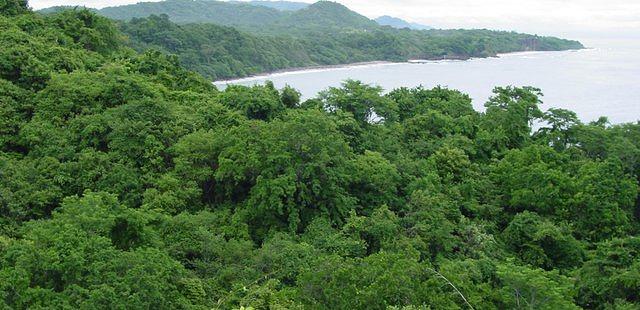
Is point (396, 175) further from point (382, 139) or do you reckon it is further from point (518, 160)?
point (518, 160)

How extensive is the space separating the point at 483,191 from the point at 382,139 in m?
3.69

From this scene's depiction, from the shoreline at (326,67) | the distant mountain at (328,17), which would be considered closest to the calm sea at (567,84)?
the shoreline at (326,67)

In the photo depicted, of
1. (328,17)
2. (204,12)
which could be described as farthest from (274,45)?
(204,12)

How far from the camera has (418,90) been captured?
1048 inches

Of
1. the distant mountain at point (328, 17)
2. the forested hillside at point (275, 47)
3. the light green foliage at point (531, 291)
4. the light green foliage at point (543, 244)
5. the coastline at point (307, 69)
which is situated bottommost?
the light green foliage at point (543, 244)

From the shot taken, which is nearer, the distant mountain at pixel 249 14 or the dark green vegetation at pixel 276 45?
the dark green vegetation at pixel 276 45

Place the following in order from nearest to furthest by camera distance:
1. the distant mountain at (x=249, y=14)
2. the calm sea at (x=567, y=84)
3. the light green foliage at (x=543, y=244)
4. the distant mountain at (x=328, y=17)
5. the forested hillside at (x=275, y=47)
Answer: the light green foliage at (x=543, y=244), the calm sea at (x=567, y=84), the forested hillside at (x=275, y=47), the distant mountain at (x=249, y=14), the distant mountain at (x=328, y=17)

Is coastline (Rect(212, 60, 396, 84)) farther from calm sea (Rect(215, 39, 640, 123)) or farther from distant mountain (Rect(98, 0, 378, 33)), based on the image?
distant mountain (Rect(98, 0, 378, 33))

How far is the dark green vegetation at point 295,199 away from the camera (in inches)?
395

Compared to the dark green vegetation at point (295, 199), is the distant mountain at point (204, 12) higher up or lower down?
higher up

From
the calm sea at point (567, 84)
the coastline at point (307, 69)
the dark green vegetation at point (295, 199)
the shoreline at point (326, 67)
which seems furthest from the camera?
the coastline at point (307, 69)

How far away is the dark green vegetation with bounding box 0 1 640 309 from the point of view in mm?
10031

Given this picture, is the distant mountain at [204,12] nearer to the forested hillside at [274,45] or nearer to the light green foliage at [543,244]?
the forested hillside at [274,45]

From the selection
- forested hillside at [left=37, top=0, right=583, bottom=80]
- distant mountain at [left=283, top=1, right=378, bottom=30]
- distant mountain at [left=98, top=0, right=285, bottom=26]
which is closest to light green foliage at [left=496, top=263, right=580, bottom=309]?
forested hillside at [left=37, top=0, right=583, bottom=80]
